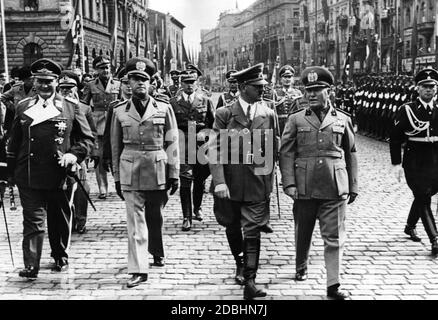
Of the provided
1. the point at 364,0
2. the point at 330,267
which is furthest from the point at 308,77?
the point at 364,0

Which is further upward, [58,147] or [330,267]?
[58,147]

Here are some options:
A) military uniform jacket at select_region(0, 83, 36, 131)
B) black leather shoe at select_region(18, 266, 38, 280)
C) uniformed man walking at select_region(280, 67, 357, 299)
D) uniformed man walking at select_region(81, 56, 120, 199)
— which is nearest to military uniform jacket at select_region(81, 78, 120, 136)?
uniformed man walking at select_region(81, 56, 120, 199)

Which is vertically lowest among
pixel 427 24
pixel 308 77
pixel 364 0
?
pixel 308 77

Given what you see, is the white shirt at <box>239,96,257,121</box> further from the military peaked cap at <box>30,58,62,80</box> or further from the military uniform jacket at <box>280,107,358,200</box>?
the military peaked cap at <box>30,58,62,80</box>

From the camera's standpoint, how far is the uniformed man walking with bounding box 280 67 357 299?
5.56m

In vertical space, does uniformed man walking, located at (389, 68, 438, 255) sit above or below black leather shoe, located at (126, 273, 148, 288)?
above

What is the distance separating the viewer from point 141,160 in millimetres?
6059

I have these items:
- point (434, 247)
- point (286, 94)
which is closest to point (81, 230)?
point (434, 247)

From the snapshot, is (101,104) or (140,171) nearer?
(140,171)

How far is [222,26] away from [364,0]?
28.0 meters

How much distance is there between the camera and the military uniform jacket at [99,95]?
35.8 ft

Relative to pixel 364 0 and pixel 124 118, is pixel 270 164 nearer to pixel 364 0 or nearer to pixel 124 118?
pixel 124 118

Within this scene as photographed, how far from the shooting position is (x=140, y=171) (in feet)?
19.8
